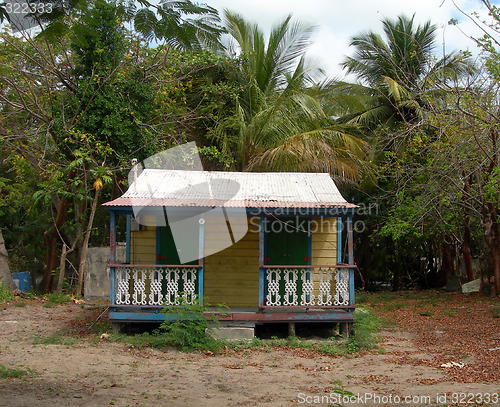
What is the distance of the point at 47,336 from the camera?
891 centimetres

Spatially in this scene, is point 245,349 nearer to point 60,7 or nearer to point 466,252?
point 60,7

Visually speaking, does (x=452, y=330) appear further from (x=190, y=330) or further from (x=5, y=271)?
(x=5, y=271)

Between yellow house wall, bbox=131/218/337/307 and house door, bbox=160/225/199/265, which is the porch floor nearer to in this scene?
yellow house wall, bbox=131/218/337/307

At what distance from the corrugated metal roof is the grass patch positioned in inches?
133

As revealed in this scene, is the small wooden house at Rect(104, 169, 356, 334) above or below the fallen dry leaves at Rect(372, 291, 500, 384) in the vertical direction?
above

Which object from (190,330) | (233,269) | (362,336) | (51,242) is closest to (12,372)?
(190,330)

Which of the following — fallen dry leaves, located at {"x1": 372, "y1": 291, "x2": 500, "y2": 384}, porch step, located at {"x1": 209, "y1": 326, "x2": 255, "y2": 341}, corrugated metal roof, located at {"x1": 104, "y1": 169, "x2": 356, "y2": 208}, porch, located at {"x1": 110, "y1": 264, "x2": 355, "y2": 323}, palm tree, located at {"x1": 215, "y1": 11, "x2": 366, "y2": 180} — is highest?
palm tree, located at {"x1": 215, "y1": 11, "x2": 366, "y2": 180}

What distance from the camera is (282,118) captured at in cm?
1546

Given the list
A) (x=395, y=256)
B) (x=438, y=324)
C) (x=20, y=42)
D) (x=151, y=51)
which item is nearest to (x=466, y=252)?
(x=395, y=256)

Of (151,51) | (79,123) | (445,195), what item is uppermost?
(151,51)

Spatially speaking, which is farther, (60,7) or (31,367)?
(31,367)

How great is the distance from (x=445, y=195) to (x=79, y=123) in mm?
9696

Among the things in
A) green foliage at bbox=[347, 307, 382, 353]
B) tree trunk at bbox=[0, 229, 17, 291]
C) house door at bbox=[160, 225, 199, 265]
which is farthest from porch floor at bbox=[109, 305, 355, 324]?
tree trunk at bbox=[0, 229, 17, 291]

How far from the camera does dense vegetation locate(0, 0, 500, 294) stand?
475 inches
